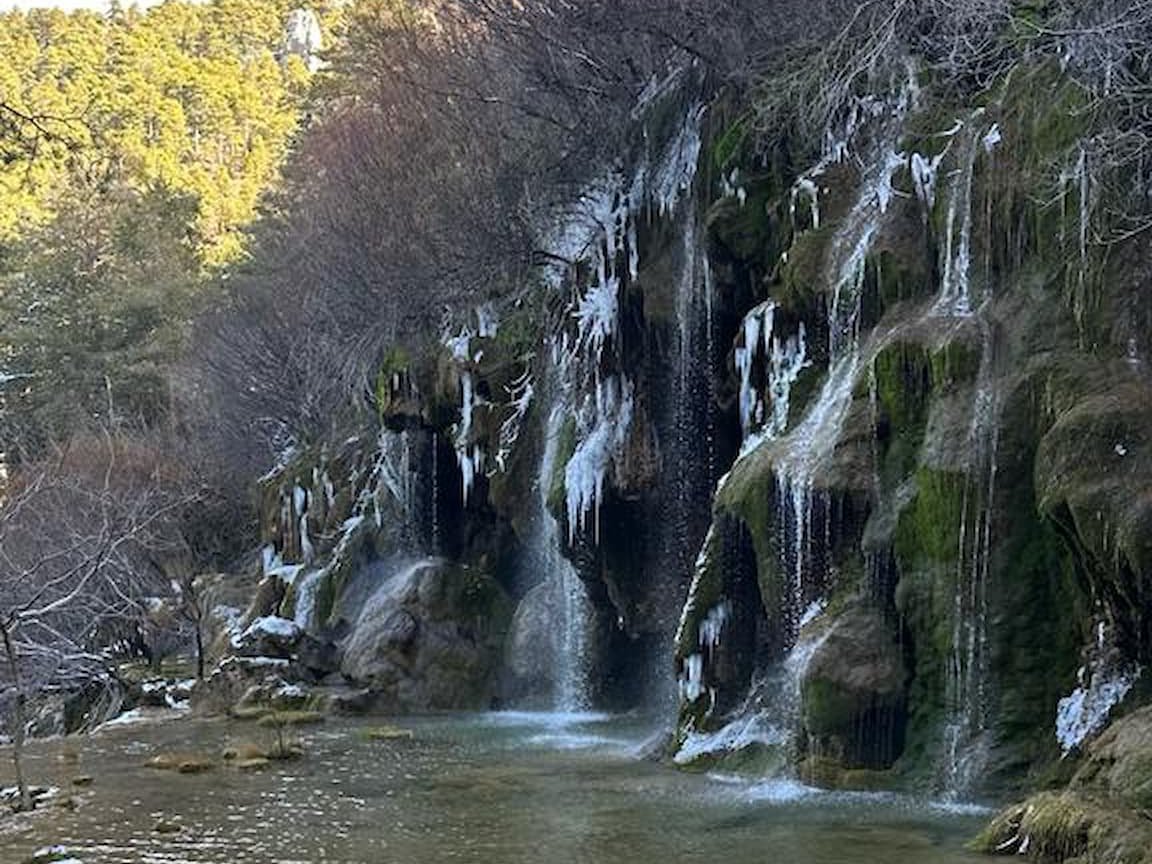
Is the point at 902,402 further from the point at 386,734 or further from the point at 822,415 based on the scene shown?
the point at 386,734

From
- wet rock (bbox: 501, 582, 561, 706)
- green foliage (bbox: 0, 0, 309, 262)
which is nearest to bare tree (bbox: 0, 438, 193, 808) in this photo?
wet rock (bbox: 501, 582, 561, 706)

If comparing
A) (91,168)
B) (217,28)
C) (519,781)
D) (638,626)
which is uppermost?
(217,28)

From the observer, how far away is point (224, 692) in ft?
78.1

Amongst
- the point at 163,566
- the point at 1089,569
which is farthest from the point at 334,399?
the point at 1089,569

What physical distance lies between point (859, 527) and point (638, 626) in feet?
25.3

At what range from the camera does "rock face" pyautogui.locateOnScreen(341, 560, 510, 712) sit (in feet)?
76.9

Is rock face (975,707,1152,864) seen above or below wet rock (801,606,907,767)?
below

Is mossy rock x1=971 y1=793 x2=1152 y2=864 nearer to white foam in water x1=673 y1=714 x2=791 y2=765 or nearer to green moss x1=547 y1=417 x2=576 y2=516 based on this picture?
white foam in water x1=673 y1=714 x2=791 y2=765

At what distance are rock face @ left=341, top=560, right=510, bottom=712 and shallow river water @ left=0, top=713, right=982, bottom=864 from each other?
4.75 meters

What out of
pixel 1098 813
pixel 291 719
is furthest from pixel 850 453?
pixel 291 719

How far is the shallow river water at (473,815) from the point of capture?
11414mm

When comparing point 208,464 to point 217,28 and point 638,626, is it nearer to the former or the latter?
point 638,626

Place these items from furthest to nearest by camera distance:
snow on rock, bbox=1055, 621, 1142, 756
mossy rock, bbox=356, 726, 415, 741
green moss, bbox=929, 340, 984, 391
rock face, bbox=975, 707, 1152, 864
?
mossy rock, bbox=356, 726, 415, 741
green moss, bbox=929, 340, 984, 391
snow on rock, bbox=1055, 621, 1142, 756
rock face, bbox=975, 707, 1152, 864

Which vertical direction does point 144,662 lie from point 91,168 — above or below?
below
